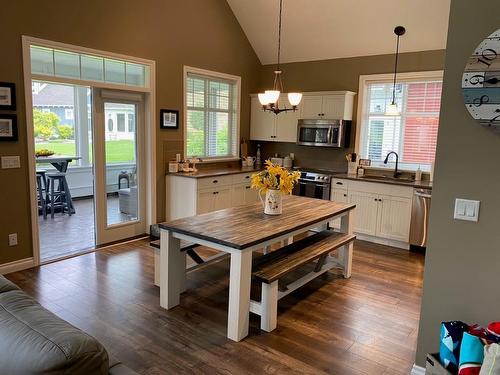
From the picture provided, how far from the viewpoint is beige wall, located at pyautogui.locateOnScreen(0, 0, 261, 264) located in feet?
13.0

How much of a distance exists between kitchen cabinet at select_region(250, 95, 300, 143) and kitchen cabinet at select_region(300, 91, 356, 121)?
23 centimetres

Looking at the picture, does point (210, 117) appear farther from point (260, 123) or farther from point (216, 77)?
point (260, 123)

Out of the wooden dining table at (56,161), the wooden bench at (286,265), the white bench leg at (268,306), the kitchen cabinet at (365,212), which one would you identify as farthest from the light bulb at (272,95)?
the wooden dining table at (56,161)

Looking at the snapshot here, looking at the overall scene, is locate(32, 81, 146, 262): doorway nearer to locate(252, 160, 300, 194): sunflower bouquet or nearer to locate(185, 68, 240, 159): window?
locate(185, 68, 240, 159): window

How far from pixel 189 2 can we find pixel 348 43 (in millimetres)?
2481

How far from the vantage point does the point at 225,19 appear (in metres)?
6.35

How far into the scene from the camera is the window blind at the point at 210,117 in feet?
20.3

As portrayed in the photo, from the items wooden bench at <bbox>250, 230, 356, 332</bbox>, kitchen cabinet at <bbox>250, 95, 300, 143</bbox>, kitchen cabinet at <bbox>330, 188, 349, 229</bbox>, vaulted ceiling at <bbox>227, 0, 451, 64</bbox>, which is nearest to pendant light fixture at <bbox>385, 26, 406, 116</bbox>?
vaulted ceiling at <bbox>227, 0, 451, 64</bbox>

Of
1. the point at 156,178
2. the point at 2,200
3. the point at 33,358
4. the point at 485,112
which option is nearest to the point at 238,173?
the point at 156,178

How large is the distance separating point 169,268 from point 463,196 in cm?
231

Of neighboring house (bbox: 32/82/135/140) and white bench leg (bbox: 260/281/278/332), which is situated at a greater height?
neighboring house (bbox: 32/82/135/140)

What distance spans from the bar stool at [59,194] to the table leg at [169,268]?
4.18 metres

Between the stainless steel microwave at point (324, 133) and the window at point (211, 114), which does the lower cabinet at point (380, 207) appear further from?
the window at point (211, 114)

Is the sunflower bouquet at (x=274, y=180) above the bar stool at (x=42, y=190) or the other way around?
above
